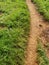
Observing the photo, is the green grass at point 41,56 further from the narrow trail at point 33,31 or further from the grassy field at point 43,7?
the grassy field at point 43,7

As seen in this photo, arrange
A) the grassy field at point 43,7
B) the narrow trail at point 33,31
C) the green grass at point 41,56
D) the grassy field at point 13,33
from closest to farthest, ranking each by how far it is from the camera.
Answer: the grassy field at point 13,33
the green grass at point 41,56
the narrow trail at point 33,31
the grassy field at point 43,7

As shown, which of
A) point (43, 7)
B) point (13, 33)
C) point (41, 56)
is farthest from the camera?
point (43, 7)

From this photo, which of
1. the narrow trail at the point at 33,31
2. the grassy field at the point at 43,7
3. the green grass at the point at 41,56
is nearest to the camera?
the green grass at the point at 41,56

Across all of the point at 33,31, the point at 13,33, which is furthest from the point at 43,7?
the point at 13,33

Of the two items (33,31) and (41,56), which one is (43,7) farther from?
(41,56)

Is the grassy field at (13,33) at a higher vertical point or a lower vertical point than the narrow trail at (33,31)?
higher

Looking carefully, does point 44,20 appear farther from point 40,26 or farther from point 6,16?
point 6,16

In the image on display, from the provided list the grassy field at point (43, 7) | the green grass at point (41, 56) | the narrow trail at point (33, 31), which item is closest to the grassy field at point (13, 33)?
the narrow trail at point (33, 31)
